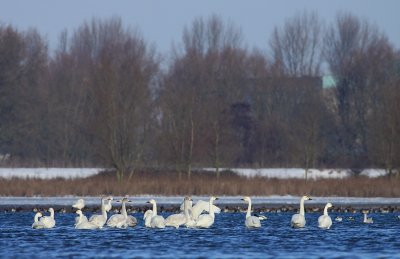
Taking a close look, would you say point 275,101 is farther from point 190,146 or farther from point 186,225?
point 186,225

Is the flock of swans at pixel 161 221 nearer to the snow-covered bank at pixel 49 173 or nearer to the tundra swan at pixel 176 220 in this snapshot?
the tundra swan at pixel 176 220

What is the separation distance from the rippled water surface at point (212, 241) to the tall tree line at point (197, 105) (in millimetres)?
21037

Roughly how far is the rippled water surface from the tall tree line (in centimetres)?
2104

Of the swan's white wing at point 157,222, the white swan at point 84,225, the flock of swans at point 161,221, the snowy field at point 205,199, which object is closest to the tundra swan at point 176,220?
the flock of swans at point 161,221

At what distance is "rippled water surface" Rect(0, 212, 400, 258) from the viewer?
2436cm

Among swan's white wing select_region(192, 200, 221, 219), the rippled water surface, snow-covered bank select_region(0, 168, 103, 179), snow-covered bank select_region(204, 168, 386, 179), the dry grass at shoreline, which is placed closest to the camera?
the rippled water surface

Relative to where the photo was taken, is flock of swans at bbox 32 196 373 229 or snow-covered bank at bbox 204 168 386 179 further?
snow-covered bank at bbox 204 168 386 179

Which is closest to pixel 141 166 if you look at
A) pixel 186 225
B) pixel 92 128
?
pixel 92 128

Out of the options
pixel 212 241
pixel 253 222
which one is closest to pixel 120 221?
pixel 253 222

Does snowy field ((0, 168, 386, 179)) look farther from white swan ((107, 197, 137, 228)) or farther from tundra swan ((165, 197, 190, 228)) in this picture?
tundra swan ((165, 197, 190, 228))

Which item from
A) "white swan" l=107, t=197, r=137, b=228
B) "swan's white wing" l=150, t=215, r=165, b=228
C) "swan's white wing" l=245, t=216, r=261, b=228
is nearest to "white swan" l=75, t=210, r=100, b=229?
"white swan" l=107, t=197, r=137, b=228

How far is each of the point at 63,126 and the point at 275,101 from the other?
17.2 meters

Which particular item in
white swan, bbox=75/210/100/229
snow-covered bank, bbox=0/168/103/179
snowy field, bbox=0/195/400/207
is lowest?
white swan, bbox=75/210/100/229

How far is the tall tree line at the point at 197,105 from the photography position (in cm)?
5647
